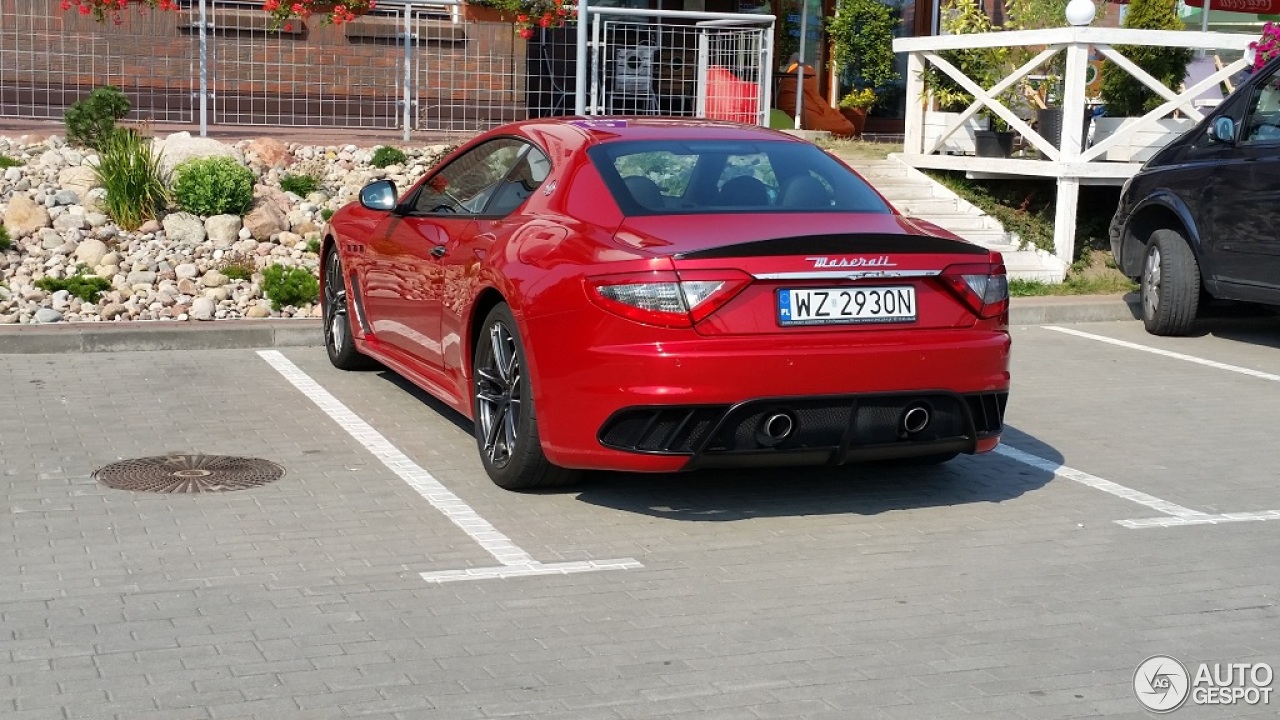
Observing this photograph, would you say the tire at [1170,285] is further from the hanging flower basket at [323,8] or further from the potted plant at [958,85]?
the hanging flower basket at [323,8]

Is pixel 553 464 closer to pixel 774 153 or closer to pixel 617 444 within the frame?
pixel 617 444

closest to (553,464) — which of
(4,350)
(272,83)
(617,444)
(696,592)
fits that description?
(617,444)

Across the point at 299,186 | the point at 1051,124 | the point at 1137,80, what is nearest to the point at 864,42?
the point at 1137,80

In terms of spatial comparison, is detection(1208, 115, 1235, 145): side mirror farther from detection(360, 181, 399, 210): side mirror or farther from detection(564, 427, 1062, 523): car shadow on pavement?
detection(360, 181, 399, 210): side mirror

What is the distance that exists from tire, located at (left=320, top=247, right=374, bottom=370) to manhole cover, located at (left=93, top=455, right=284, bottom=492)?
6.60 feet

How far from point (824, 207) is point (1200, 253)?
5.36 m

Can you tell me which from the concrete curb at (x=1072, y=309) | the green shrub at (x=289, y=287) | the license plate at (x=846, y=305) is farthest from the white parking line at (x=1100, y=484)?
Result: the green shrub at (x=289, y=287)

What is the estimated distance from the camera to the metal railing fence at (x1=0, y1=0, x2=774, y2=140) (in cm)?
1483

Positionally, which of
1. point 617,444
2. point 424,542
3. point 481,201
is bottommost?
point 424,542

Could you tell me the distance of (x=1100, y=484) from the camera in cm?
689

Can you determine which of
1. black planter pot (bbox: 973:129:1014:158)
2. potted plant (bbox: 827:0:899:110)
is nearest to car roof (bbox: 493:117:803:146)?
black planter pot (bbox: 973:129:1014:158)

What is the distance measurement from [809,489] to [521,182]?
1821 millimetres

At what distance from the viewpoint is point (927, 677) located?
14.8ft

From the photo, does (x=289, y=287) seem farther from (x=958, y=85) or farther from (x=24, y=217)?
(x=958, y=85)
